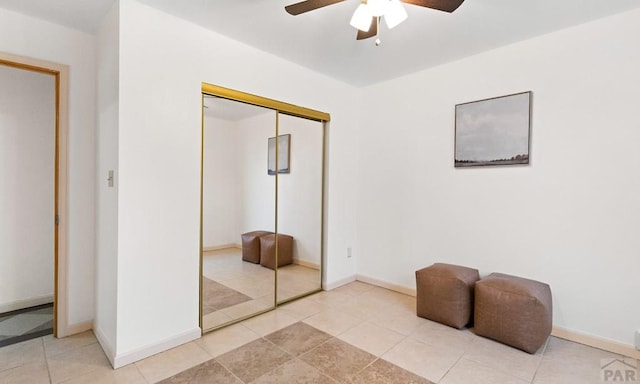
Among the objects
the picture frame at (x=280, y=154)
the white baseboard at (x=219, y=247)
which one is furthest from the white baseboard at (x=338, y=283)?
the picture frame at (x=280, y=154)

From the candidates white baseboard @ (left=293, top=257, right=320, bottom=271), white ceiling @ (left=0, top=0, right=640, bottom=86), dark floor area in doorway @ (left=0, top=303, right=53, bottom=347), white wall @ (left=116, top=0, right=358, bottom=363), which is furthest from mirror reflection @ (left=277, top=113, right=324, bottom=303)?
dark floor area in doorway @ (left=0, top=303, right=53, bottom=347)

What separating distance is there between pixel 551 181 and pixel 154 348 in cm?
342

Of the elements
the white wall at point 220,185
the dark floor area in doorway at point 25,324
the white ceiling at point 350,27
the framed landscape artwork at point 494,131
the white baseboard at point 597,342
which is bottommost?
the dark floor area in doorway at point 25,324

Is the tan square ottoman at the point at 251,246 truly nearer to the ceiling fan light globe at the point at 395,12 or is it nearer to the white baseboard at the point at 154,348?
the white baseboard at the point at 154,348

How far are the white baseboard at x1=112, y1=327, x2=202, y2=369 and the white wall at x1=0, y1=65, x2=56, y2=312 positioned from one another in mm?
1847

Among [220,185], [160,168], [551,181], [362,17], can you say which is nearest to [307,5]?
[362,17]

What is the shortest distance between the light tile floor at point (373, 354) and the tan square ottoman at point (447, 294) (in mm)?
99

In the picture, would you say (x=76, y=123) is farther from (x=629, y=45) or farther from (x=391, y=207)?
(x=629, y=45)

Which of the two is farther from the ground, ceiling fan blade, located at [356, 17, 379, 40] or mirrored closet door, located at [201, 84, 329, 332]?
ceiling fan blade, located at [356, 17, 379, 40]

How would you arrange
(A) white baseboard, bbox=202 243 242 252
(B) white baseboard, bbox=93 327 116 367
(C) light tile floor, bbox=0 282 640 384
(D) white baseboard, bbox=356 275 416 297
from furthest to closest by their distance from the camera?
(D) white baseboard, bbox=356 275 416 297, (A) white baseboard, bbox=202 243 242 252, (B) white baseboard, bbox=93 327 116 367, (C) light tile floor, bbox=0 282 640 384

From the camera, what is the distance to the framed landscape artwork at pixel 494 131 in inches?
104

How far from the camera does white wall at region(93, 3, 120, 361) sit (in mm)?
2082

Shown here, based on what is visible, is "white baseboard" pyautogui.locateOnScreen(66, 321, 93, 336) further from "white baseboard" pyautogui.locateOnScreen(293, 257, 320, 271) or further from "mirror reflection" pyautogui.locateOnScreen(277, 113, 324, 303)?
"white baseboard" pyautogui.locateOnScreen(293, 257, 320, 271)

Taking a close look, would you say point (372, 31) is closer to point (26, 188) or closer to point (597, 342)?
point (597, 342)
